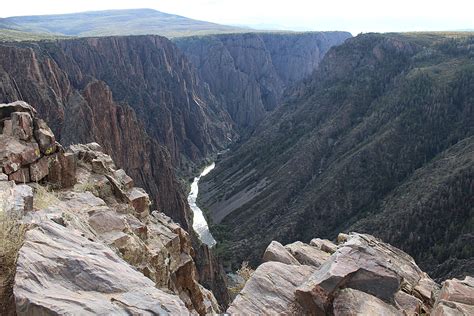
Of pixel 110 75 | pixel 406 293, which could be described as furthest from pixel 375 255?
pixel 110 75

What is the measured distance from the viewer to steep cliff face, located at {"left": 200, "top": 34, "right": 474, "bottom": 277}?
81.0 m

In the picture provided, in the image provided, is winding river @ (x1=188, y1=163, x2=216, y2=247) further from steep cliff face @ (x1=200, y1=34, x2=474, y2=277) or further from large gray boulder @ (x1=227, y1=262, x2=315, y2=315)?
large gray boulder @ (x1=227, y1=262, x2=315, y2=315)

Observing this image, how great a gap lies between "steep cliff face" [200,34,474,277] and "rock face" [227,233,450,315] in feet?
172

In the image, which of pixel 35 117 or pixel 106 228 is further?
pixel 35 117

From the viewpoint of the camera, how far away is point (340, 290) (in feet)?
50.8

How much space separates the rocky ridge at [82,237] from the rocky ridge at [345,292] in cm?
380

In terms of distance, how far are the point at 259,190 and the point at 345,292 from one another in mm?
120691

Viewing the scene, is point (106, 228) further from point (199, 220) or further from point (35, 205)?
point (199, 220)

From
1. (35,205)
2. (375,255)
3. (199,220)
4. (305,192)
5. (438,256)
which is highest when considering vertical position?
(35,205)

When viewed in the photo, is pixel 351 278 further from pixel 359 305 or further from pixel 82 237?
pixel 82 237

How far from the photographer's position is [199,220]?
128 metres

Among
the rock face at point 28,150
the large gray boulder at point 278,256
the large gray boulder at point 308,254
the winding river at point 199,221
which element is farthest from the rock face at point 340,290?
the winding river at point 199,221

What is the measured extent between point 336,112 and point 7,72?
99583mm

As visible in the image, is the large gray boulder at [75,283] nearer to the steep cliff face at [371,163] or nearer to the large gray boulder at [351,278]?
the large gray boulder at [351,278]
